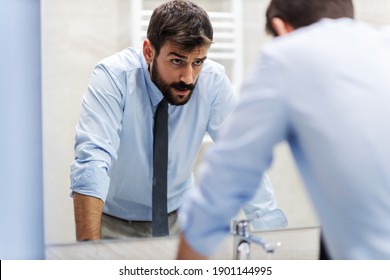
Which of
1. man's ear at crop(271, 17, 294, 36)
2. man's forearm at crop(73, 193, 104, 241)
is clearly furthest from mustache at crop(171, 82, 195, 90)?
man's ear at crop(271, 17, 294, 36)

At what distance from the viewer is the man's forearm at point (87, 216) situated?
1134mm

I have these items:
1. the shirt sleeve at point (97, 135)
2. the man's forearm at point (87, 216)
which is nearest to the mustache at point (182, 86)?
the shirt sleeve at point (97, 135)

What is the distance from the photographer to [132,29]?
1163mm

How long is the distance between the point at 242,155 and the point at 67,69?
0.60 metres

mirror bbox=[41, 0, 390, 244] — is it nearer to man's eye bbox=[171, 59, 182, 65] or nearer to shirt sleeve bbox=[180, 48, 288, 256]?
man's eye bbox=[171, 59, 182, 65]

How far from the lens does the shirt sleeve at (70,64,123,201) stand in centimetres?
113

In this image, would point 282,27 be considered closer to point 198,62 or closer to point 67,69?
point 198,62

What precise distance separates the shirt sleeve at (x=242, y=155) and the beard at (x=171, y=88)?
0.52m

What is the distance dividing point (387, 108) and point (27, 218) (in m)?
0.71

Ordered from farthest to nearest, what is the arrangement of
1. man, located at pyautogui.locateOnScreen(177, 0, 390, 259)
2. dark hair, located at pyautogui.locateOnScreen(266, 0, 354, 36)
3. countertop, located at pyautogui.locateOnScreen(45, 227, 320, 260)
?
countertop, located at pyautogui.locateOnScreen(45, 227, 320, 260), dark hair, located at pyautogui.locateOnScreen(266, 0, 354, 36), man, located at pyautogui.locateOnScreen(177, 0, 390, 259)

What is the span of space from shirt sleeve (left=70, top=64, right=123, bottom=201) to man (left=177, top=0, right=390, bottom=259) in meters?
0.49

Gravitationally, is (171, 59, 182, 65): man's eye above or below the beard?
above

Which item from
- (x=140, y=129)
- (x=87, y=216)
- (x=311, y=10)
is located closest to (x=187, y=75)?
(x=140, y=129)

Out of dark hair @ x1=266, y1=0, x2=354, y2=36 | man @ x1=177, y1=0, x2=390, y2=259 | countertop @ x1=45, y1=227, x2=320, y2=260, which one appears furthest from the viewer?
countertop @ x1=45, y1=227, x2=320, y2=260
